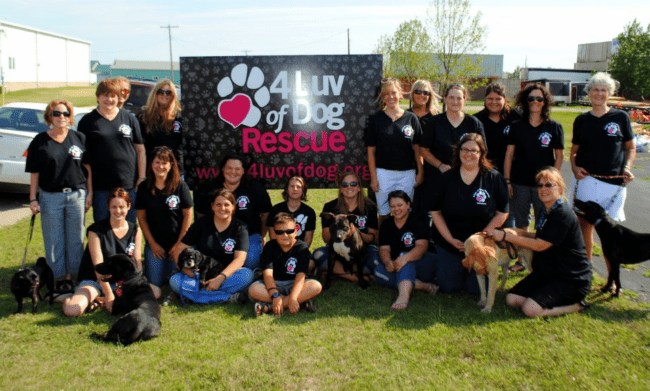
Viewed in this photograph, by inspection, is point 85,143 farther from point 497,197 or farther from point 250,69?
point 497,197

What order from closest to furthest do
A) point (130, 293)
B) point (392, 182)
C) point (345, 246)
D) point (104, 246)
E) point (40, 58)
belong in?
1. point (130, 293)
2. point (104, 246)
3. point (345, 246)
4. point (392, 182)
5. point (40, 58)

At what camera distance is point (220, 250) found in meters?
4.81

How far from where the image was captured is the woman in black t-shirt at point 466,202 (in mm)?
4672

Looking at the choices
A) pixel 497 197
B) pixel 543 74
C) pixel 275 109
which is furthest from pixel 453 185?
pixel 543 74

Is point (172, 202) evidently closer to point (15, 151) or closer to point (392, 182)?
point (392, 182)

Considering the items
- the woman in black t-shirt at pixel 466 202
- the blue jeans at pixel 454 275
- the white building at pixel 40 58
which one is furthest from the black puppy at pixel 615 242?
the white building at pixel 40 58

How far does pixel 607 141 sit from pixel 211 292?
168 inches

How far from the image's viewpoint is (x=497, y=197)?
4.71 metres

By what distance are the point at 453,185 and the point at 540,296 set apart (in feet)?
4.14

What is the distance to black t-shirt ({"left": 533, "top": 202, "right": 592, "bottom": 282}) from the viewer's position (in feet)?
14.2

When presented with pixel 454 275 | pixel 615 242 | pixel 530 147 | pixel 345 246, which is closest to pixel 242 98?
pixel 345 246

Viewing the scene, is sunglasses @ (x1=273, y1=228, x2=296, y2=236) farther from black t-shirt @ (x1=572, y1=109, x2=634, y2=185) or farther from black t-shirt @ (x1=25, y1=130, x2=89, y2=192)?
black t-shirt @ (x1=572, y1=109, x2=634, y2=185)

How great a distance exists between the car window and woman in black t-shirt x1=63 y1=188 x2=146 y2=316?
4.71 m

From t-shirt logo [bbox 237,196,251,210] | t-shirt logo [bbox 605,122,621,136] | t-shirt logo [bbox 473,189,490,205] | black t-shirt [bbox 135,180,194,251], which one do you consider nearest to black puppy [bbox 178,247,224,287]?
black t-shirt [bbox 135,180,194,251]
